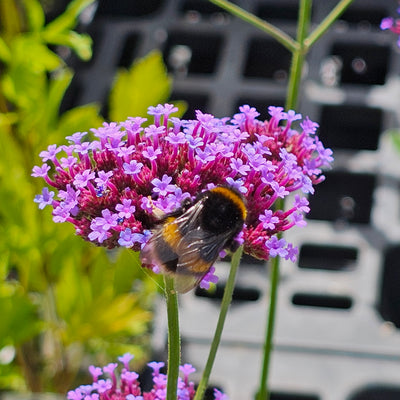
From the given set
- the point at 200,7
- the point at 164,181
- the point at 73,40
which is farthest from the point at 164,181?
the point at 200,7

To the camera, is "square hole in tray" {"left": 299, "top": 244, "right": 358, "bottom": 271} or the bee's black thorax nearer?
the bee's black thorax

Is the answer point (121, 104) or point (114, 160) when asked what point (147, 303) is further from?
point (114, 160)

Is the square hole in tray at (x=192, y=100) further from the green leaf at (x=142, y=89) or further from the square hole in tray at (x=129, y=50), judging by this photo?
the green leaf at (x=142, y=89)

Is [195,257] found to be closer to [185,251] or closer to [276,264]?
[185,251]

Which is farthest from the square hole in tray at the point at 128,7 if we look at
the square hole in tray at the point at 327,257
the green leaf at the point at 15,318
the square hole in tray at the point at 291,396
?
the square hole in tray at the point at 291,396

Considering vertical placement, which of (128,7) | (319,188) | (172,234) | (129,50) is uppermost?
(128,7)

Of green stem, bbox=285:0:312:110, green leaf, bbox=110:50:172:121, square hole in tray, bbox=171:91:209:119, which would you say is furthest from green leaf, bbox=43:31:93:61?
square hole in tray, bbox=171:91:209:119

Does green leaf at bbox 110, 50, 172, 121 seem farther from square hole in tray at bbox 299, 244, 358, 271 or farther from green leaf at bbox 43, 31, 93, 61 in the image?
square hole in tray at bbox 299, 244, 358, 271

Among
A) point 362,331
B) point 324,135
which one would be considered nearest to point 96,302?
point 362,331
